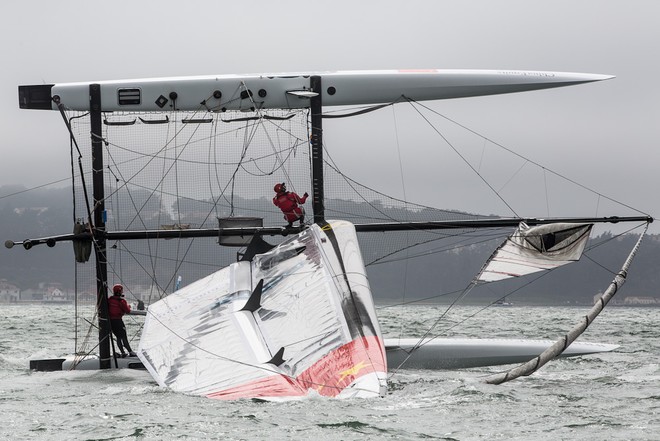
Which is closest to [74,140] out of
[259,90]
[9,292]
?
[259,90]

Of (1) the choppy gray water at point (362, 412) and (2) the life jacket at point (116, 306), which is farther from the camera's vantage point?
(2) the life jacket at point (116, 306)

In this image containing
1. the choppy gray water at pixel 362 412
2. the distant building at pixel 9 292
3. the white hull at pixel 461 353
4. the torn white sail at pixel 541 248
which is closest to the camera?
the choppy gray water at pixel 362 412

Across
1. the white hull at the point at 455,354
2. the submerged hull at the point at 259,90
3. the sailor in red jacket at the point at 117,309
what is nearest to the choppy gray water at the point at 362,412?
the sailor in red jacket at the point at 117,309

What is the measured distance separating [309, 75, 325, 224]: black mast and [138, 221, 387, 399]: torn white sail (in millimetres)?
1715

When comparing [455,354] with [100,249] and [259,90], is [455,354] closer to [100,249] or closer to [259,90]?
[259,90]

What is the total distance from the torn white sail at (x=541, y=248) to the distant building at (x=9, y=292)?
528 feet

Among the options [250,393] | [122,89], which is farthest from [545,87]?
[250,393]

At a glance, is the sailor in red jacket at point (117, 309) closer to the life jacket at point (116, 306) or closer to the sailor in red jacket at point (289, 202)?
the life jacket at point (116, 306)

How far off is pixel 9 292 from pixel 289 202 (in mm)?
162047

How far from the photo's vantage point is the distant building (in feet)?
548

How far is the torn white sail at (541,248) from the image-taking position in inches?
561

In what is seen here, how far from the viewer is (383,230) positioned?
57.7ft

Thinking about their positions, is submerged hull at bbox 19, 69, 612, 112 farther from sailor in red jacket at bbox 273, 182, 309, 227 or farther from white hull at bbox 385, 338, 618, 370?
white hull at bbox 385, 338, 618, 370

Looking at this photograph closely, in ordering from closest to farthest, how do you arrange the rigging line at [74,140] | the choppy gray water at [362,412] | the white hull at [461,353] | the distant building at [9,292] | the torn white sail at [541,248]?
the choppy gray water at [362,412] → the torn white sail at [541,248] → the rigging line at [74,140] → the white hull at [461,353] → the distant building at [9,292]
